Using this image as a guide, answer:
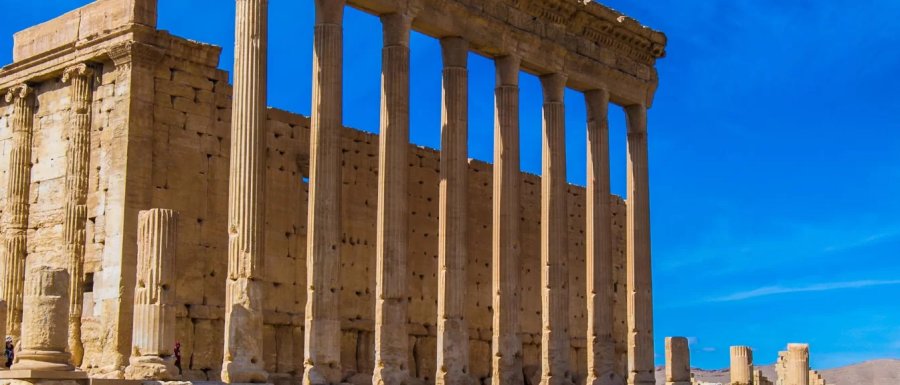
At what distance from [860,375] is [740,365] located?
42.5 m

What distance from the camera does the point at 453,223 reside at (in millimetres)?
30578

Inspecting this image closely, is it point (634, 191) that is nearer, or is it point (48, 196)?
point (48, 196)

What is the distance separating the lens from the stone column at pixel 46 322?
21547mm

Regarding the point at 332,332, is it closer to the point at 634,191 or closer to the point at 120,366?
the point at 120,366

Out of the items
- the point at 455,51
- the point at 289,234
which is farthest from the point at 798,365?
the point at 289,234

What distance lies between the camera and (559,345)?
33.1 m

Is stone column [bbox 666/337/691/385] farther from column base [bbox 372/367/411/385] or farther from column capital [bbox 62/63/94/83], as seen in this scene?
column capital [bbox 62/63/94/83]

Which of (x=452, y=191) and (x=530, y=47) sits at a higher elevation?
(x=530, y=47)

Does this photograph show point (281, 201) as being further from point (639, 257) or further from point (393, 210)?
point (639, 257)

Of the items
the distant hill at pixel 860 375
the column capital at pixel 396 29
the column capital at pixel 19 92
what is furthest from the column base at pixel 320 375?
the distant hill at pixel 860 375

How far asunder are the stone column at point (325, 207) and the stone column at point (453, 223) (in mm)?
3631

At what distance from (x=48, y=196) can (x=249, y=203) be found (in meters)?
7.31

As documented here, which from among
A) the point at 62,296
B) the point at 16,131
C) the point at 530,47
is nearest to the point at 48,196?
the point at 16,131

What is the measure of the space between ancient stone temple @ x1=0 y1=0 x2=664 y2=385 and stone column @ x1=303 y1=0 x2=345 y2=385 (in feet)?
0.13
